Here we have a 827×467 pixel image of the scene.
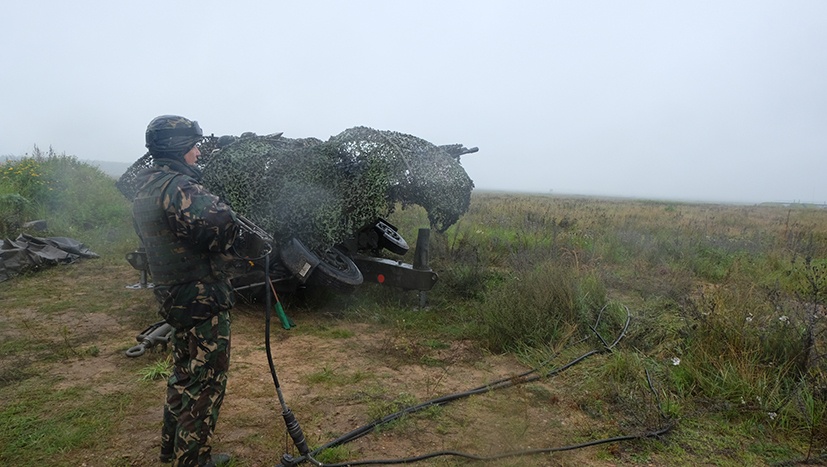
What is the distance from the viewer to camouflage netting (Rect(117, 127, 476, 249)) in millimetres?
5367

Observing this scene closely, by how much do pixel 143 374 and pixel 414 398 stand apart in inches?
85.7

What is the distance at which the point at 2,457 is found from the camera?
286cm

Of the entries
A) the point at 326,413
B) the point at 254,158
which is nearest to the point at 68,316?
the point at 254,158

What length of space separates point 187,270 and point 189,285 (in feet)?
0.26

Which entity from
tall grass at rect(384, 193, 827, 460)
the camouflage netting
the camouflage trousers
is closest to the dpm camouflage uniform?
the camouflage trousers

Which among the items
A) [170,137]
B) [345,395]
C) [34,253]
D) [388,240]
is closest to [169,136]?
[170,137]

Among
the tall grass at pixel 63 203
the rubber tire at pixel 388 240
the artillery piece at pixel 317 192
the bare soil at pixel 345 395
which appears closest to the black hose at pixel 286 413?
the bare soil at pixel 345 395

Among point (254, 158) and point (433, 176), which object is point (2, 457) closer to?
point (254, 158)

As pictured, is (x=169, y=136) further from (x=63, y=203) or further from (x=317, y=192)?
(x=63, y=203)

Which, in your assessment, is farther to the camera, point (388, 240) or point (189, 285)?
point (388, 240)

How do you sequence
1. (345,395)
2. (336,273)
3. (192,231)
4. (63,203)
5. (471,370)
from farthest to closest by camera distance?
(63,203) < (336,273) < (471,370) < (345,395) < (192,231)

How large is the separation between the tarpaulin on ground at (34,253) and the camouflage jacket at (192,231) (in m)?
6.12

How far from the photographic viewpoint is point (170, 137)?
104 inches

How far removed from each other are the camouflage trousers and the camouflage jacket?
0.32ft
